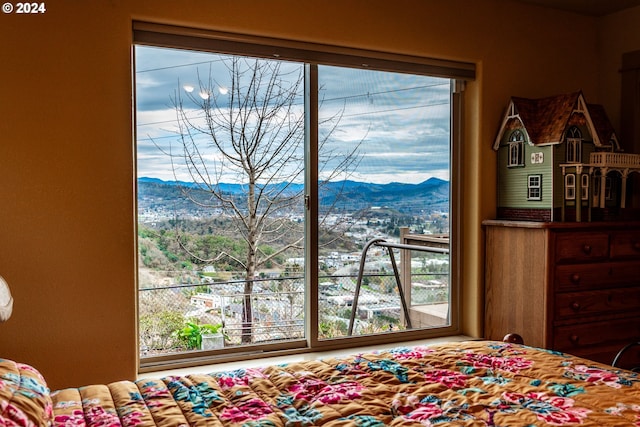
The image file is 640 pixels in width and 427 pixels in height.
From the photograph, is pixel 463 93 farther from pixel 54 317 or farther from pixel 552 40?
pixel 54 317

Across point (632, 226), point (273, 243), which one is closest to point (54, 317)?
point (273, 243)

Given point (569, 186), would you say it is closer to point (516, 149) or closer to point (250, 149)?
point (516, 149)

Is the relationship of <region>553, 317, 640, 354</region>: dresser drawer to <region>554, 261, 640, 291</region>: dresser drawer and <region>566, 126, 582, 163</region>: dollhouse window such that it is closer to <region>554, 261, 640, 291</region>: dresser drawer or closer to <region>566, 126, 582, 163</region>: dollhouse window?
<region>554, 261, 640, 291</region>: dresser drawer

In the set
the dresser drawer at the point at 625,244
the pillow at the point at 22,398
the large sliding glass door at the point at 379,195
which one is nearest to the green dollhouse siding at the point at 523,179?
the large sliding glass door at the point at 379,195

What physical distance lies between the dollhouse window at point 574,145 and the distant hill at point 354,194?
744mm

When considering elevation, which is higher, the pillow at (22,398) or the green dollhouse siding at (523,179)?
the green dollhouse siding at (523,179)

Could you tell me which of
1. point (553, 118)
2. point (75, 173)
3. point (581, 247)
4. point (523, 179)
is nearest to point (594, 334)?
point (581, 247)

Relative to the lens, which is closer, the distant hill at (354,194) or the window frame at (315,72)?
the window frame at (315,72)

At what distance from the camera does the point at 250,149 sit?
2.96 meters

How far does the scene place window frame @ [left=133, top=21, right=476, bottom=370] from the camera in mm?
2678

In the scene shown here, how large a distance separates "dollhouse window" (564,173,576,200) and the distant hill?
0.71 meters

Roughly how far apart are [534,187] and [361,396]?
219 centimetres

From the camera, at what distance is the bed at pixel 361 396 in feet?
4.43

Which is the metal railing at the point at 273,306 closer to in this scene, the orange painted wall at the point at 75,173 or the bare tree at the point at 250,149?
the bare tree at the point at 250,149
